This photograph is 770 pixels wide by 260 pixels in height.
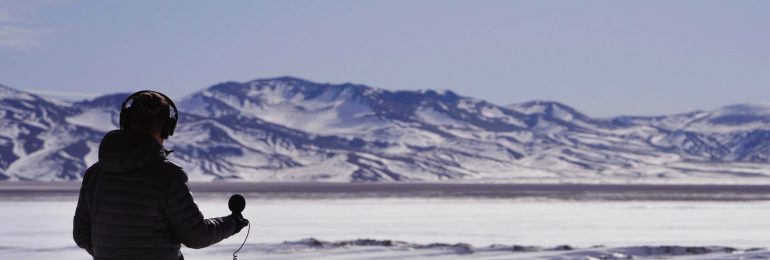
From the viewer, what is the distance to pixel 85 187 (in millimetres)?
5609

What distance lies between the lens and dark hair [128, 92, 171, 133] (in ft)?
18.3

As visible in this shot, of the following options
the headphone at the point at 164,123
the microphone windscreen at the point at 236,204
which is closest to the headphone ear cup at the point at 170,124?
the headphone at the point at 164,123

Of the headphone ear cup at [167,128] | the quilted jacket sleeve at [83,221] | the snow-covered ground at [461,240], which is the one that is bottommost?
the snow-covered ground at [461,240]

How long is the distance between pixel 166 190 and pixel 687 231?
109ft

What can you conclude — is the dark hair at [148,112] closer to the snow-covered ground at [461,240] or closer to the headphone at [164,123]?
the headphone at [164,123]

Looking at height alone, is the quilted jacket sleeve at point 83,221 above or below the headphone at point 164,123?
below

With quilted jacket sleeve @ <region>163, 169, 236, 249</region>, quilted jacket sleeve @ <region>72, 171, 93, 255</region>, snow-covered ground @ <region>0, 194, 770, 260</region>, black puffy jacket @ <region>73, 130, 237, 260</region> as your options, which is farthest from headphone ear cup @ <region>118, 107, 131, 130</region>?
snow-covered ground @ <region>0, 194, 770, 260</region>

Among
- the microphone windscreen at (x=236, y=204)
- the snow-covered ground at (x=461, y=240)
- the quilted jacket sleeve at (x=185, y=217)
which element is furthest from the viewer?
the snow-covered ground at (x=461, y=240)

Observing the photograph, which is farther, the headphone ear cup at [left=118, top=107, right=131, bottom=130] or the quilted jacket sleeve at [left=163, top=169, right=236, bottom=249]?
the headphone ear cup at [left=118, top=107, right=131, bottom=130]

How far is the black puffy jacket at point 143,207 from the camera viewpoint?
5.35 metres

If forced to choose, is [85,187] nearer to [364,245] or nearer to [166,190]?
[166,190]

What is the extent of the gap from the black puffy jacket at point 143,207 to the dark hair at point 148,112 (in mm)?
73

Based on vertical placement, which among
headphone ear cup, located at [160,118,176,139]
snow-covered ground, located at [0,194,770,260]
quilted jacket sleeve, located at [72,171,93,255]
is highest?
headphone ear cup, located at [160,118,176,139]

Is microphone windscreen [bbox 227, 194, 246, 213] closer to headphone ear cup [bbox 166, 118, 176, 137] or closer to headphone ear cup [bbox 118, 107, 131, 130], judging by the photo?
headphone ear cup [bbox 166, 118, 176, 137]
